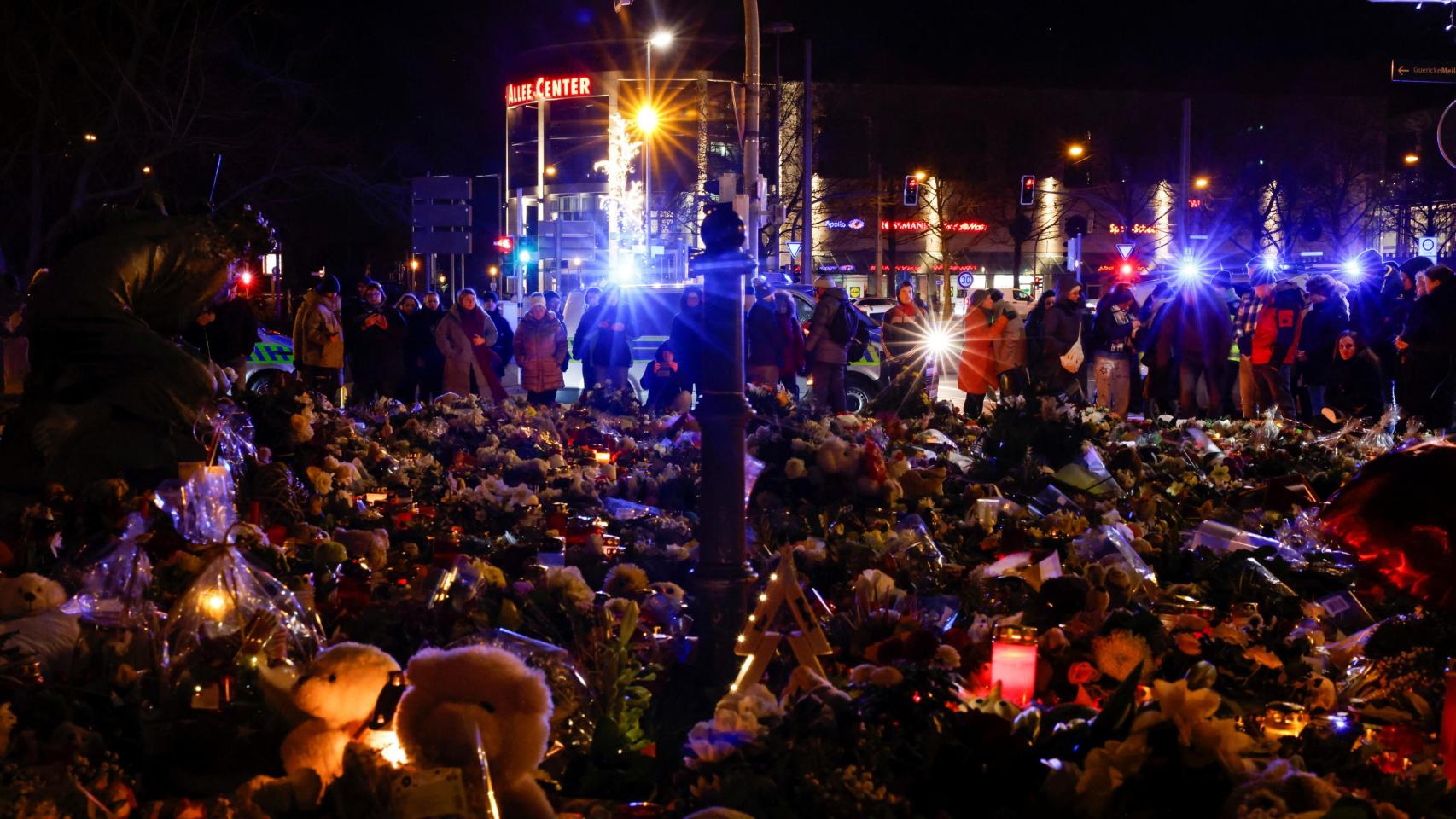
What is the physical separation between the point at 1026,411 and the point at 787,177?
4311 centimetres

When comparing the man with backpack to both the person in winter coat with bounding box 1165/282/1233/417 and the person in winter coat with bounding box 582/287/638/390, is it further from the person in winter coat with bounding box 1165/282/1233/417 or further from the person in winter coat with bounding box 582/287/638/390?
the person in winter coat with bounding box 1165/282/1233/417

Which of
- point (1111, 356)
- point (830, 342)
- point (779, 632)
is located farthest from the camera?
point (1111, 356)

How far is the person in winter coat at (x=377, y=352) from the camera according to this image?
1534 centimetres

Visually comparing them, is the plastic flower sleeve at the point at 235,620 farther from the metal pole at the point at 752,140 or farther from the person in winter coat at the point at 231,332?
the metal pole at the point at 752,140

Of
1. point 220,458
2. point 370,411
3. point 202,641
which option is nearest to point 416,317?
point 370,411

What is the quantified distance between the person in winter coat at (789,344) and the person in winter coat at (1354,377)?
5.19 metres

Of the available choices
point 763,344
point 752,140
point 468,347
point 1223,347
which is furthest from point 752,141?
point 1223,347

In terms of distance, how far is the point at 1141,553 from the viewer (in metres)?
6.07

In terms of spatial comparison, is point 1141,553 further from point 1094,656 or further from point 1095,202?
point 1095,202

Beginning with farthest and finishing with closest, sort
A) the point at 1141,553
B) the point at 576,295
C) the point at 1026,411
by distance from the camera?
the point at 576,295 → the point at 1026,411 → the point at 1141,553

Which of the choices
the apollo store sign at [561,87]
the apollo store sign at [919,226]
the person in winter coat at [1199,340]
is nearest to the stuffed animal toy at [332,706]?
the person in winter coat at [1199,340]

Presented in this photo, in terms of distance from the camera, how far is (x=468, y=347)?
51.2 feet

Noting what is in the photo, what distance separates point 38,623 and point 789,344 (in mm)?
11469

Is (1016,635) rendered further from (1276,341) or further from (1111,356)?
(1111,356)
